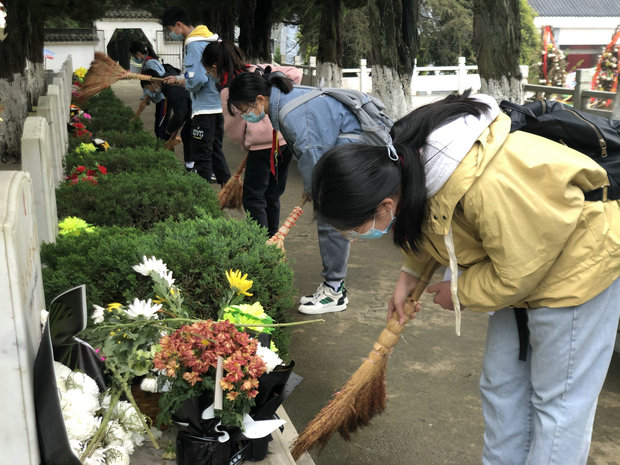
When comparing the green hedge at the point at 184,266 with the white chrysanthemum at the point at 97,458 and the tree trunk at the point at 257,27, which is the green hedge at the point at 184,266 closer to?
the white chrysanthemum at the point at 97,458

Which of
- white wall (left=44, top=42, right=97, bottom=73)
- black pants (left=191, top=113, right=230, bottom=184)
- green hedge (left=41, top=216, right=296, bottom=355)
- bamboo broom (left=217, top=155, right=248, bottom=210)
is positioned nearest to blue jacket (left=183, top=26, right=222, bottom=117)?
black pants (left=191, top=113, right=230, bottom=184)

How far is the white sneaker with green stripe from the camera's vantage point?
186 inches

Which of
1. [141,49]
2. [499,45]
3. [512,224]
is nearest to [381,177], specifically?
[512,224]

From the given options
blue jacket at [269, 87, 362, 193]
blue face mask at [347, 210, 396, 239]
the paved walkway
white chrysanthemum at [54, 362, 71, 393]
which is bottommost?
the paved walkway

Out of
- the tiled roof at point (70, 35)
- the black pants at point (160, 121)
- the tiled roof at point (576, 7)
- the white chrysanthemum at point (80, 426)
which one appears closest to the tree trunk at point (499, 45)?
the black pants at point (160, 121)

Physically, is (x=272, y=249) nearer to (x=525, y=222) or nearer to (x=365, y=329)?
(x=365, y=329)

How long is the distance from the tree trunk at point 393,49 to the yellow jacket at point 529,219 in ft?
23.4

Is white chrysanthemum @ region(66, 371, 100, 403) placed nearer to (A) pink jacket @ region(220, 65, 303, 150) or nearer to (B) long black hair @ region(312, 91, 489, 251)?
(B) long black hair @ region(312, 91, 489, 251)

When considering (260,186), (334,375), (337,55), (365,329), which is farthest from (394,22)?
(334,375)

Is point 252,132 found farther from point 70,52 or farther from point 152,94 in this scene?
point 70,52

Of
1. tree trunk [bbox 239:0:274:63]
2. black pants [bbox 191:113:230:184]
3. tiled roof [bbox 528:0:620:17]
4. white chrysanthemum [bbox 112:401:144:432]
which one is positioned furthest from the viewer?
tiled roof [bbox 528:0:620:17]

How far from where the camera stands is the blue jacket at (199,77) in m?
6.70

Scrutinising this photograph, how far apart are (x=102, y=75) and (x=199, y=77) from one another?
79.4 inches

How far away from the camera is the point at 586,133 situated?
6.95 feet
